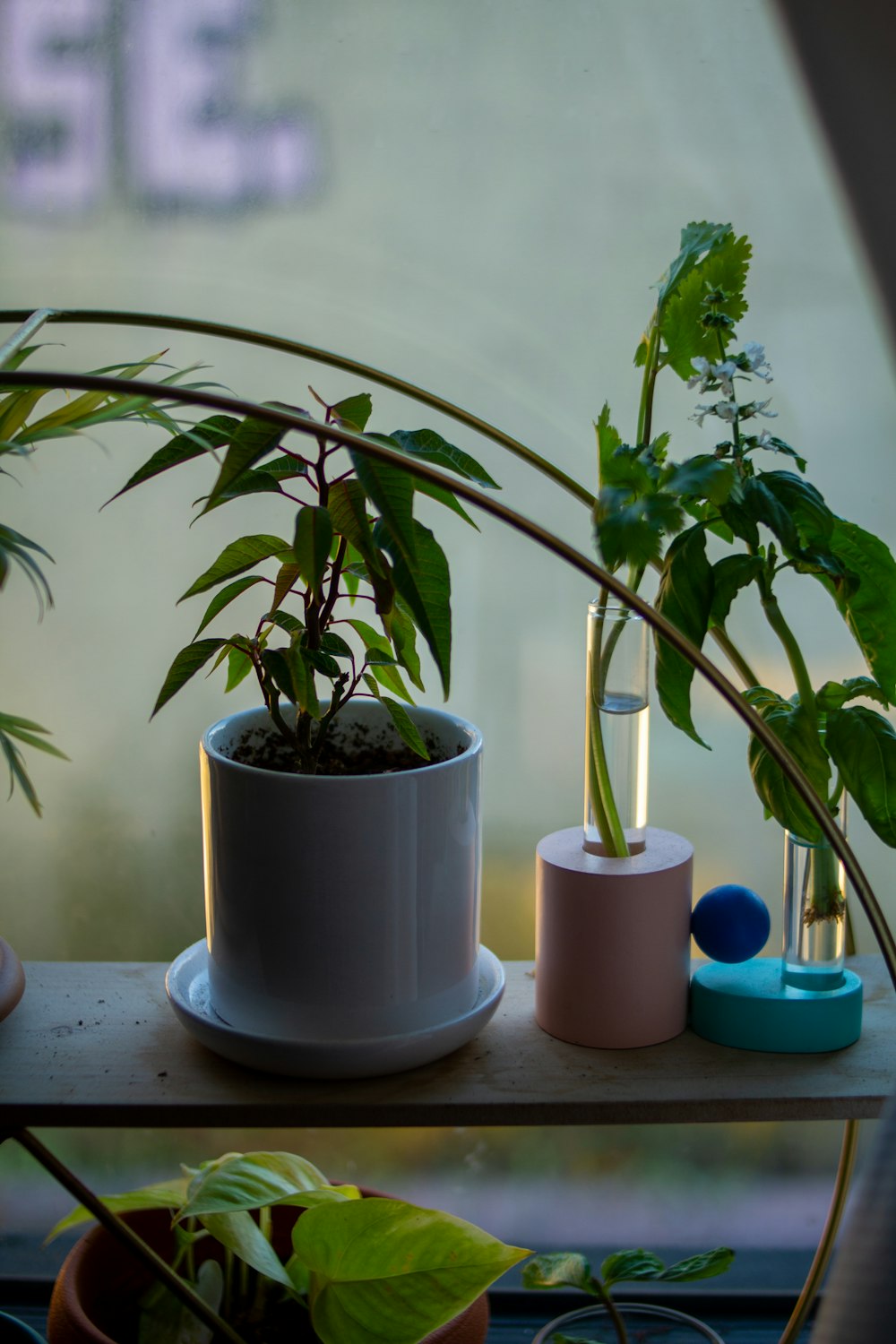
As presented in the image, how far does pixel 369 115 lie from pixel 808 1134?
3.68 ft

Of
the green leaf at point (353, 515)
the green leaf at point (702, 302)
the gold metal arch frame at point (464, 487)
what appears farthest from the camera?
the green leaf at point (702, 302)

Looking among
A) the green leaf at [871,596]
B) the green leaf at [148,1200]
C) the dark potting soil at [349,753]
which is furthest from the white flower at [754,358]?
the green leaf at [148,1200]

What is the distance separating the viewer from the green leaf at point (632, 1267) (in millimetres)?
998

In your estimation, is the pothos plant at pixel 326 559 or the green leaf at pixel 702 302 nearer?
the pothos plant at pixel 326 559

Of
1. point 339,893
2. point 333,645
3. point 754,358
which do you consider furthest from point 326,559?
point 754,358

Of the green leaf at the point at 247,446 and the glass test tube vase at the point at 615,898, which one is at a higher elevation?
the green leaf at the point at 247,446

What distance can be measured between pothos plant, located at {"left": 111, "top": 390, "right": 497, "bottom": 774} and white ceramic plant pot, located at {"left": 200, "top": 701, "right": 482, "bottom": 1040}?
5 centimetres

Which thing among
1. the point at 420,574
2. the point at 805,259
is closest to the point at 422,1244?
the point at 420,574

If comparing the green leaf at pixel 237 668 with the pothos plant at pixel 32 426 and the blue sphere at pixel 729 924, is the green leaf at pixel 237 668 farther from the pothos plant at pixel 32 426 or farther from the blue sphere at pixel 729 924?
the blue sphere at pixel 729 924

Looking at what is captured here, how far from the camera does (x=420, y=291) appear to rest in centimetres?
116

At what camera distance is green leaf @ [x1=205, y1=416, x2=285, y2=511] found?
2.14 ft

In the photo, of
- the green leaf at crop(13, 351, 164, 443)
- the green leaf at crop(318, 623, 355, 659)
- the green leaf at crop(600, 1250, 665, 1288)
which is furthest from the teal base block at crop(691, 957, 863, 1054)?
the green leaf at crop(13, 351, 164, 443)

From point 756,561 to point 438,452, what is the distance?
0.68 ft

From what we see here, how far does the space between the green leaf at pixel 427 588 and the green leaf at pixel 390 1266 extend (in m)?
0.44
